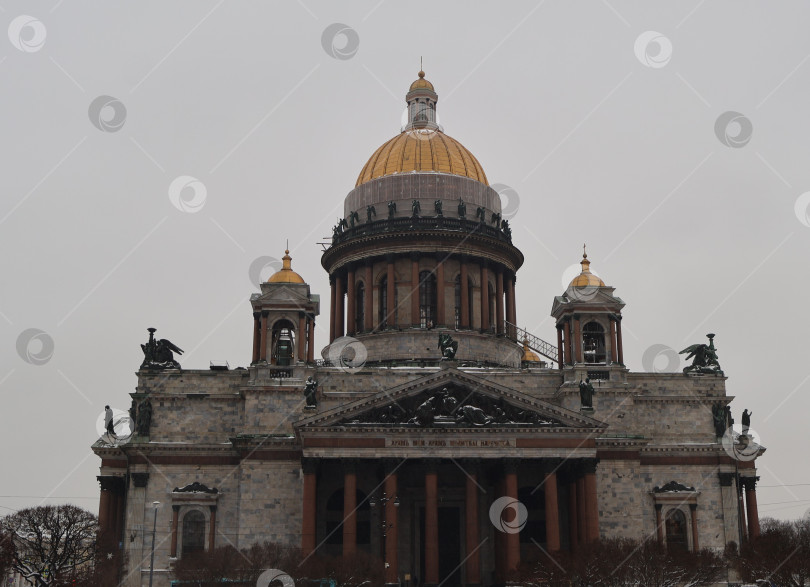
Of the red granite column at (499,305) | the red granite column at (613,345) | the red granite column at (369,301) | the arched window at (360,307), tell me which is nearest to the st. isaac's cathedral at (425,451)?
the red granite column at (613,345)

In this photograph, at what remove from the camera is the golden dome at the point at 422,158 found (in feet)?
250

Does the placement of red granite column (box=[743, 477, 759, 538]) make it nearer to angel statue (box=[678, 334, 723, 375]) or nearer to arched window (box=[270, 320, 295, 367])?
angel statue (box=[678, 334, 723, 375])

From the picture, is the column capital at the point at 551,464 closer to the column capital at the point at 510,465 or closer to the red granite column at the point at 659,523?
the column capital at the point at 510,465

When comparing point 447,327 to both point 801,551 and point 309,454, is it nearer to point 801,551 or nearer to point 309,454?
point 309,454

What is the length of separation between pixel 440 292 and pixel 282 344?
1317cm

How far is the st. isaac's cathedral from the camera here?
5744cm

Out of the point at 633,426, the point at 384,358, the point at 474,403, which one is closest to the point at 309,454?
the point at 474,403

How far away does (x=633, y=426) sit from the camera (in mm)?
62531

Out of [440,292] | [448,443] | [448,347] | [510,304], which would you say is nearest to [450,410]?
[448,443]

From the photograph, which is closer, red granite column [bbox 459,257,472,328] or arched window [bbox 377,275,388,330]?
red granite column [bbox 459,257,472,328]

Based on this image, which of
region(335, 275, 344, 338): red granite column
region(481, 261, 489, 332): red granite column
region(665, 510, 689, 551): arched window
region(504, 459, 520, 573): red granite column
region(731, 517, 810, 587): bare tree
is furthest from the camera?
region(335, 275, 344, 338): red granite column

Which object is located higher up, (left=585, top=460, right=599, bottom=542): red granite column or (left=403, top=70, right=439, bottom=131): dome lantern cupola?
(left=403, top=70, right=439, bottom=131): dome lantern cupola

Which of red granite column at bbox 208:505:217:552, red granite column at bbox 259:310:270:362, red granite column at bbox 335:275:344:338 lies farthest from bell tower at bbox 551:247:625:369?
red granite column at bbox 208:505:217:552

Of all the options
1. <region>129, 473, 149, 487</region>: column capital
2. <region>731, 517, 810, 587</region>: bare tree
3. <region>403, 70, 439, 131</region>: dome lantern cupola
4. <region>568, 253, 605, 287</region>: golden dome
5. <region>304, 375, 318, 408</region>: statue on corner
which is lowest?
<region>731, 517, 810, 587</region>: bare tree
